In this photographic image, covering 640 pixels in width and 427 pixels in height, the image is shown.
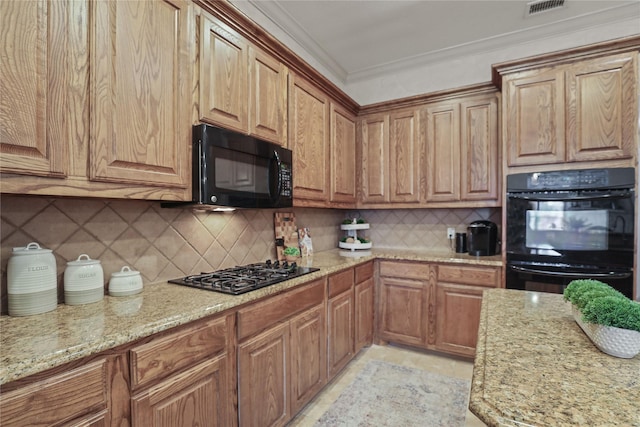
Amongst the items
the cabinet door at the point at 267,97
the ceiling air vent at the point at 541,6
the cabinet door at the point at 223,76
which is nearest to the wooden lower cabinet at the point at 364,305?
the cabinet door at the point at 267,97

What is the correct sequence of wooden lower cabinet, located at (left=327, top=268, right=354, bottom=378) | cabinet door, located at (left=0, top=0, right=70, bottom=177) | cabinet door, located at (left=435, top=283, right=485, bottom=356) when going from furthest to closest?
cabinet door, located at (left=435, top=283, right=485, bottom=356) < wooden lower cabinet, located at (left=327, top=268, right=354, bottom=378) < cabinet door, located at (left=0, top=0, right=70, bottom=177)

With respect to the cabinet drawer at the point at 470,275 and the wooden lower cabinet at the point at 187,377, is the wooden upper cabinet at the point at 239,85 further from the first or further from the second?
the cabinet drawer at the point at 470,275

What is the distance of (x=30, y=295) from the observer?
3.71ft

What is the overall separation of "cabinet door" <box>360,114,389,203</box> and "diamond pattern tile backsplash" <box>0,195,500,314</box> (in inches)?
31.7

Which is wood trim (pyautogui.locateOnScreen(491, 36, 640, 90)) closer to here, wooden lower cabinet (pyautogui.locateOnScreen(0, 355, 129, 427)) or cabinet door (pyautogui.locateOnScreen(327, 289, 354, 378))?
cabinet door (pyautogui.locateOnScreen(327, 289, 354, 378))

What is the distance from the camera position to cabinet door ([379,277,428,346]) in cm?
272

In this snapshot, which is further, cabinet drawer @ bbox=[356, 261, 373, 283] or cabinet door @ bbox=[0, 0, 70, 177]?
cabinet drawer @ bbox=[356, 261, 373, 283]

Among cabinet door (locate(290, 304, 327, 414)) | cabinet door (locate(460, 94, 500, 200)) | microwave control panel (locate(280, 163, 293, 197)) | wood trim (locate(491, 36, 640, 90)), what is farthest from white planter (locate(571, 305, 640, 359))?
wood trim (locate(491, 36, 640, 90))

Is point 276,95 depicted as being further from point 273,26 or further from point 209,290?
point 209,290

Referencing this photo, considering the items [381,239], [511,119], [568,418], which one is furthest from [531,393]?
[381,239]

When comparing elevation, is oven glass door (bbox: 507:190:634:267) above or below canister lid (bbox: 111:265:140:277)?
above

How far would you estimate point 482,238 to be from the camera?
8.98 ft

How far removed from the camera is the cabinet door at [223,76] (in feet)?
5.25

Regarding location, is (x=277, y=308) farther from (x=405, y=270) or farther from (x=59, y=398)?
(x=405, y=270)
